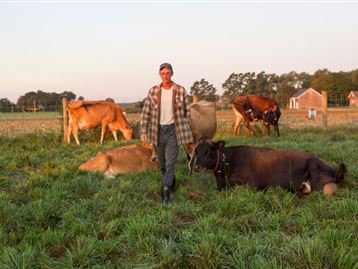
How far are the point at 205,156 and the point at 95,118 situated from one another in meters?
8.78

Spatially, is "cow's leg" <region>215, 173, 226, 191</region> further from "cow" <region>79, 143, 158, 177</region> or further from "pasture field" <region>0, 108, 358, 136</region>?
"pasture field" <region>0, 108, 358, 136</region>

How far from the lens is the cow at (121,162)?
26.5 ft

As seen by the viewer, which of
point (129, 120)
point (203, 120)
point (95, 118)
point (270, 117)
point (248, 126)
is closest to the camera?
point (203, 120)

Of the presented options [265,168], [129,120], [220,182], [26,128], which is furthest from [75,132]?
[265,168]

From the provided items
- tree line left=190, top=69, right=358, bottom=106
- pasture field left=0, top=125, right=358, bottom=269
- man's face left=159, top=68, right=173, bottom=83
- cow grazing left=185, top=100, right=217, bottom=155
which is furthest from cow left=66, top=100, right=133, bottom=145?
tree line left=190, top=69, right=358, bottom=106

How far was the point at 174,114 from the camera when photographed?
A: 615cm

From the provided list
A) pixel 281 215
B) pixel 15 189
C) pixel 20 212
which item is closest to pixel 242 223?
pixel 281 215

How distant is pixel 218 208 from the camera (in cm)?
536

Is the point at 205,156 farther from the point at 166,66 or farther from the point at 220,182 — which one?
the point at 166,66

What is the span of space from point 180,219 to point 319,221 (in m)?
1.61

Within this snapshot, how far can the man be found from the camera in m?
6.14

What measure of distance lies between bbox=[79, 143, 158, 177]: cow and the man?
79.1 inches

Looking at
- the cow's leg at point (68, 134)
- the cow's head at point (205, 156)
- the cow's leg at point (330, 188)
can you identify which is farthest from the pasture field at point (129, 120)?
the cow's leg at point (330, 188)

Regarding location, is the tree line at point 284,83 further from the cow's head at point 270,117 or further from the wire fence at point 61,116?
the cow's head at point 270,117
